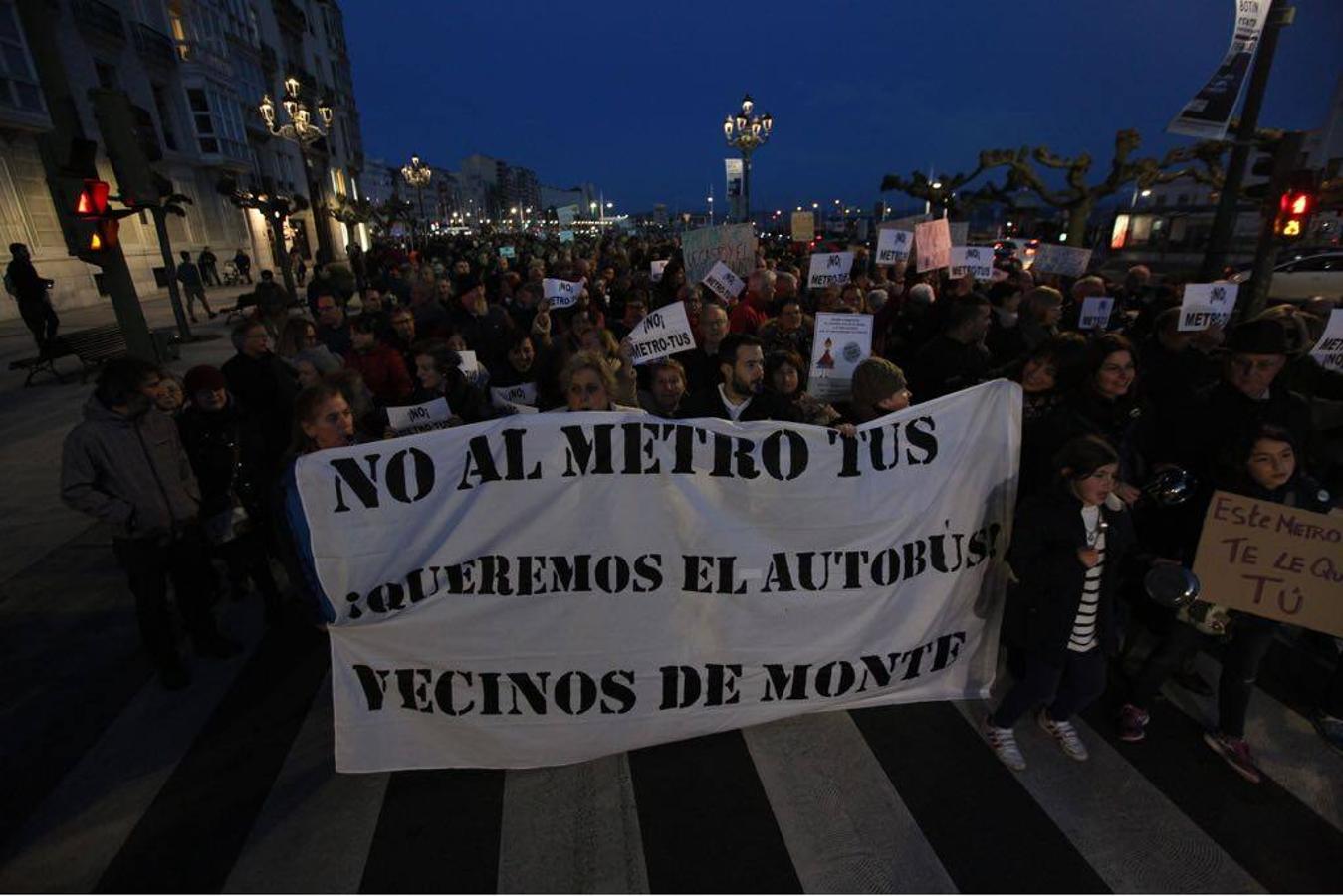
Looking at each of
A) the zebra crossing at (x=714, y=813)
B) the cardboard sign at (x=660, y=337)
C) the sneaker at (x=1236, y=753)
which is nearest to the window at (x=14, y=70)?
the cardboard sign at (x=660, y=337)

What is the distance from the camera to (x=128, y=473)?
3652mm

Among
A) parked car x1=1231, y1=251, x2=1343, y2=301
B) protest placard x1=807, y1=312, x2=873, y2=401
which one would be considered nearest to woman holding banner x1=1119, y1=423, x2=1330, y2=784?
protest placard x1=807, y1=312, x2=873, y2=401

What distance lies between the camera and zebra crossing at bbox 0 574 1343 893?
106 inches

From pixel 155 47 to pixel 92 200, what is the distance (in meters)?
27.7

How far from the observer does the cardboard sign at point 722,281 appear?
778 cm

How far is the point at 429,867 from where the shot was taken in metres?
2.74

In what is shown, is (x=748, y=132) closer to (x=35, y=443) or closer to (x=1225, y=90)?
Result: (x=1225, y=90)

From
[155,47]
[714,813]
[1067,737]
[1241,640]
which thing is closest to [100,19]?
[155,47]

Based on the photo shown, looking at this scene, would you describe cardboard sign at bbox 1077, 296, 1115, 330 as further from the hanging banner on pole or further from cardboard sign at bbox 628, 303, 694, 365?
cardboard sign at bbox 628, 303, 694, 365

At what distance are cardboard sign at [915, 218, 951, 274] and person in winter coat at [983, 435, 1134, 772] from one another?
651 cm

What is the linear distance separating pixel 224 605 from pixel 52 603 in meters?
1.27

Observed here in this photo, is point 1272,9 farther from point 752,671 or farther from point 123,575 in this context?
point 123,575

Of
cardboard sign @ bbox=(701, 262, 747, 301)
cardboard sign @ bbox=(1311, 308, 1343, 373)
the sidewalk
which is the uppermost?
cardboard sign @ bbox=(701, 262, 747, 301)

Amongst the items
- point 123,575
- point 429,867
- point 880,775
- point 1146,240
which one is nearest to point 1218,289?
point 880,775
